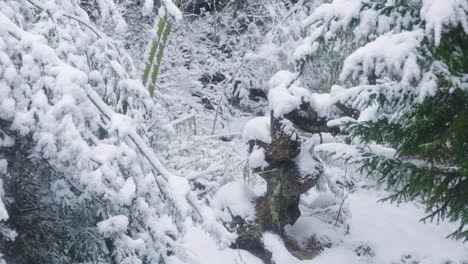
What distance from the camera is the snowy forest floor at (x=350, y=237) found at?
596 cm

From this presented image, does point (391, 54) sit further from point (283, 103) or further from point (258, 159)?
point (258, 159)

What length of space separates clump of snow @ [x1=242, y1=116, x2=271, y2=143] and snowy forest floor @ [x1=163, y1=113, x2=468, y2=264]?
89 cm

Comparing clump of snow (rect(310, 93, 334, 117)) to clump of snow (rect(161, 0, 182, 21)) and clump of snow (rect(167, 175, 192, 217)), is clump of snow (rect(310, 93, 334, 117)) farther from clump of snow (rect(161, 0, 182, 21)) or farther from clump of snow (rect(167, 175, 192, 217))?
clump of snow (rect(167, 175, 192, 217))

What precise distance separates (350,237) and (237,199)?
1.77 m

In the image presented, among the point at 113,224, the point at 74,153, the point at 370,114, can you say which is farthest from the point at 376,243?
the point at 74,153

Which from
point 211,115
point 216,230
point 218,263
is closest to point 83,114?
point 216,230

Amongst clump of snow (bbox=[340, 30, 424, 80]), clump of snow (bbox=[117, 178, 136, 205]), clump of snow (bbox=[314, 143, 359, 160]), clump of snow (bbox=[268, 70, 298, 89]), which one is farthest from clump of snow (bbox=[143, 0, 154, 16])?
clump of snow (bbox=[268, 70, 298, 89])

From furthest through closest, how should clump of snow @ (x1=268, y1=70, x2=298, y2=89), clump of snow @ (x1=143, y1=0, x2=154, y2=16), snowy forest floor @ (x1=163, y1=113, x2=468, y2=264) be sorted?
snowy forest floor @ (x1=163, y1=113, x2=468, y2=264) → clump of snow @ (x1=268, y1=70, x2=298, y2=89) → clump of snow @ (x1=143, y1=0, x2=154, y2=16)

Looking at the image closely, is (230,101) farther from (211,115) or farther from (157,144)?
(157,144)

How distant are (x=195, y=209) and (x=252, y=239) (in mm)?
3326

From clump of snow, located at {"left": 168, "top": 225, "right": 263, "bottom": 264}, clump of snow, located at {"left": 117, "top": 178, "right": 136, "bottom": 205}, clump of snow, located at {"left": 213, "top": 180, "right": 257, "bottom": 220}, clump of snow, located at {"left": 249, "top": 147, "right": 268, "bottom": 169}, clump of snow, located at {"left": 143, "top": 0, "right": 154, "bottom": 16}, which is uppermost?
clump of snow, located at {"left": 143, "top": 0, "right": 154, "bottom": 16}

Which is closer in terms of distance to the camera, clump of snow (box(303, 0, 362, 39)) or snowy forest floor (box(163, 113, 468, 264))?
clump of snow (box(303, 0, 362, 39))

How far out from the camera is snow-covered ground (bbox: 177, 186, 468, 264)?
5.92 metres

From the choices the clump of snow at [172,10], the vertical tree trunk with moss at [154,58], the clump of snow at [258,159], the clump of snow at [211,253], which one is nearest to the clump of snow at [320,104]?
the clump of snow at [258,159]
